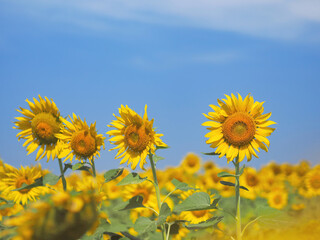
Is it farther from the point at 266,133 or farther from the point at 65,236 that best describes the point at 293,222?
the point at 65,236

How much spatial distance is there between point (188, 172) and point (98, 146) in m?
7.88

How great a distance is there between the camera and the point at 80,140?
5.30 metres

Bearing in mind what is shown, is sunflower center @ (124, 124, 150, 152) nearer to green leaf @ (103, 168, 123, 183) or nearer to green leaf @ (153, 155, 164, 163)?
green leaf @ (153, 155, 164, 163)

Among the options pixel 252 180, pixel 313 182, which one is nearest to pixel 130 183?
pixel 252 180

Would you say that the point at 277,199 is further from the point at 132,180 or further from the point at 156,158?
the point at 132,180

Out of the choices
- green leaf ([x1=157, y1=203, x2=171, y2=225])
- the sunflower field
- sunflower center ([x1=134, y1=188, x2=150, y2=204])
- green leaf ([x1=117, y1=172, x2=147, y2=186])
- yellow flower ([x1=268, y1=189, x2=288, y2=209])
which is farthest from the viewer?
yellow flower ([x1=268, y1=189, x2=288, y2=209])

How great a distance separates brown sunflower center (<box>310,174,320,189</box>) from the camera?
1087cm

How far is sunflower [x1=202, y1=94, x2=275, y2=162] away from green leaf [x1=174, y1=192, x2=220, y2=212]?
20.9 inches

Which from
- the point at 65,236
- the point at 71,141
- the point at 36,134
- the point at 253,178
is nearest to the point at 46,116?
the point at 36,134

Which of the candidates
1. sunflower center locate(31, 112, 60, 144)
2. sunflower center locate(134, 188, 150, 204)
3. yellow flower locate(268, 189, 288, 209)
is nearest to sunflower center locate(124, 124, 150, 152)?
sunflower center locate(31, 112, 60, 144)

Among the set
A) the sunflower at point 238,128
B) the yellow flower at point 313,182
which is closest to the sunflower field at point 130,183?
the sunflower at point 238,128

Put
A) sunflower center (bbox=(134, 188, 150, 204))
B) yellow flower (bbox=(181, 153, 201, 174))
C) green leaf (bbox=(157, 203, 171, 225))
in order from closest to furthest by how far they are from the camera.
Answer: green leaf (bbox=(157, 203, 171, 225)), sunflower center (bbox=(134, 188, 150, 204)), yellow flower (bbox=(181, 153, 201, 174))

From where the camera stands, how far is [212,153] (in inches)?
176

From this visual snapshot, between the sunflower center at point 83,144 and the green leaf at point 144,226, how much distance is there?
131 centimetres
